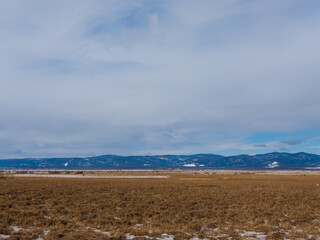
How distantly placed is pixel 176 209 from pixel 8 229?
1074 centimetres

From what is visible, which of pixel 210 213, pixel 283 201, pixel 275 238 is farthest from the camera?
pixel 283 201

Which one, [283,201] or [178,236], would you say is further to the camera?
[283,201]

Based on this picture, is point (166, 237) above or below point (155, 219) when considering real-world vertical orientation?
below

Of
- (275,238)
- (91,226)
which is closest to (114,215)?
(91,226)

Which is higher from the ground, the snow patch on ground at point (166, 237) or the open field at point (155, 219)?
the open field at point (155, 219)

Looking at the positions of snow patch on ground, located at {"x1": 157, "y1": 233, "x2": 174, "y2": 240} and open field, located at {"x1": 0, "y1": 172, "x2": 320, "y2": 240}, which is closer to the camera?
snow patch on ground, located at {"x1": 157, "y1": 233, "x2": 174, "y2": 240}

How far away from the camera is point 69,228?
14352mm

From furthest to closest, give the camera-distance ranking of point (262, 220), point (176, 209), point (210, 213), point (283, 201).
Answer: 1. point (283, 201)
2. point (176, 209)
3. point (210, 213)
4. point (262, 220)

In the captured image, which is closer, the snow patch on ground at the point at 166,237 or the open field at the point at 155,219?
the snow patch on ground at the point at 166,237

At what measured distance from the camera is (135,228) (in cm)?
1451

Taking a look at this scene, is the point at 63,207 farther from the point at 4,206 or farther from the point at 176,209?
the point at 176,209

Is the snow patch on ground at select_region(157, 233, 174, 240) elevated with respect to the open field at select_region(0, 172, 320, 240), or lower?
lower

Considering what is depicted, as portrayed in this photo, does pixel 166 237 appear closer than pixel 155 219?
Yes

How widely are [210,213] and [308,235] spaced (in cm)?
653
